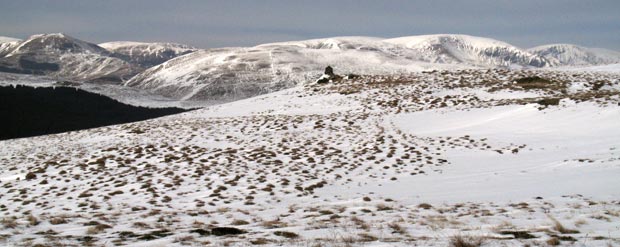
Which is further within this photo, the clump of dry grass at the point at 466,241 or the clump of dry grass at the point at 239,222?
the clump of dry grass at the point at 239,222

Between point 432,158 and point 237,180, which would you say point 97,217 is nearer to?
point 237,180

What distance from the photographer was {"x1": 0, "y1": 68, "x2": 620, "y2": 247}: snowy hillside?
8688 millimetres

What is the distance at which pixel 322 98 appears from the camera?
4503cm

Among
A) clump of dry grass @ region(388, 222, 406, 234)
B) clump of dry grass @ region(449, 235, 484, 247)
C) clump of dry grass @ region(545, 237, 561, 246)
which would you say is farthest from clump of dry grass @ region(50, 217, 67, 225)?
clump of dry grass @ region(545, 237, 561, 246)

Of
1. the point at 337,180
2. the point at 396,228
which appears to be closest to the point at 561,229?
the point at 396,228

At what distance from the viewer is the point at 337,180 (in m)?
16.5

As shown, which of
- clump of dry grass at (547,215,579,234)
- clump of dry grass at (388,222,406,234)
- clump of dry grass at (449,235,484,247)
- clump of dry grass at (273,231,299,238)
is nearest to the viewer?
clump of dry grass at (449,235,484,247)

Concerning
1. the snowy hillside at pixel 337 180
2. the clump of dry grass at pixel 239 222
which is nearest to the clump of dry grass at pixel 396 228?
the snowy hillside at pixel 337 180

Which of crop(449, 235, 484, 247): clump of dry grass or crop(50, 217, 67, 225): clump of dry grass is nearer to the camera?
crop(449, 235, 484, 247): clump of dry grass

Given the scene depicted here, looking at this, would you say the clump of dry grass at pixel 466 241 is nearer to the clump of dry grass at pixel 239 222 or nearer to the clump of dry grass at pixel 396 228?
the clump of dry grass at pixel 396 228

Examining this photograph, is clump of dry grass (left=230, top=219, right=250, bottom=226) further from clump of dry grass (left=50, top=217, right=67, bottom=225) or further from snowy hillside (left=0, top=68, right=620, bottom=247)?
clump of dry grass (left=50, top=217, right=67, bottom=225)

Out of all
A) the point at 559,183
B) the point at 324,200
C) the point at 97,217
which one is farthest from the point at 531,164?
the point at 97,217

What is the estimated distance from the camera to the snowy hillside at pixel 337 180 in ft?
28.5

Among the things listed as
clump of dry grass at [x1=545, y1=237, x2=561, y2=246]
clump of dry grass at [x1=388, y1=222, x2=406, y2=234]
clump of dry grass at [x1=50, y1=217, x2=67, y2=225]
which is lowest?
clump of dry grass at [x1=50, y1=217, x2=67, y2=225]
